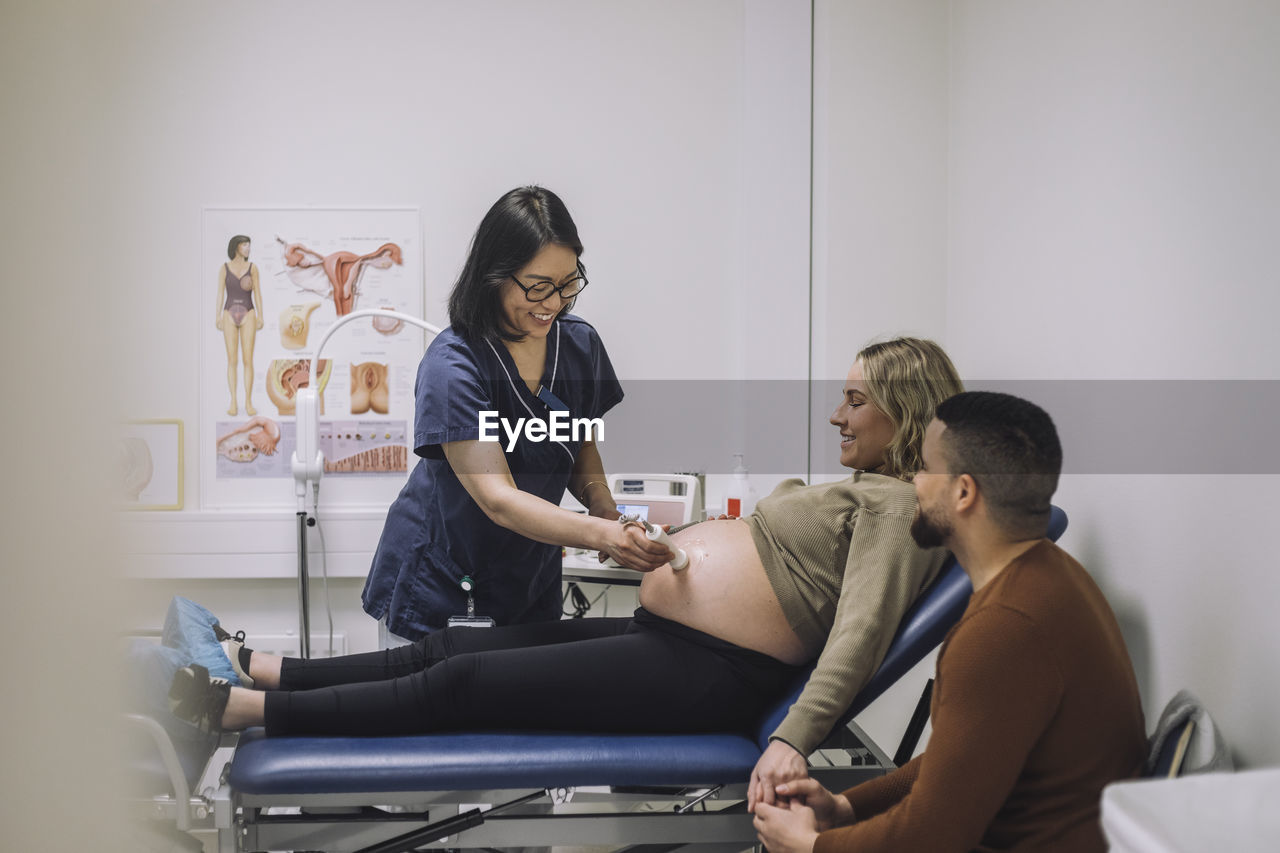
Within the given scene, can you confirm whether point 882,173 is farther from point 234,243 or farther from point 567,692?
point 234,243

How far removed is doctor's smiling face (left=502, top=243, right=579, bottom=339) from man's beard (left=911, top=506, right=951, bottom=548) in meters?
0.90

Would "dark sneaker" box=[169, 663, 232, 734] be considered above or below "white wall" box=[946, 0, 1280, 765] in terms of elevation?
below

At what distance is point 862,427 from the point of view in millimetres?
1606

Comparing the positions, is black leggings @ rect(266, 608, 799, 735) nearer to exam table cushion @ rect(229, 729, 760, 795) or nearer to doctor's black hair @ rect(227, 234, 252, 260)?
exam table cushion @ rect(229, 729, 760, 795)

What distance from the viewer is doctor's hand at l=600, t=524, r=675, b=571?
142 centimetres

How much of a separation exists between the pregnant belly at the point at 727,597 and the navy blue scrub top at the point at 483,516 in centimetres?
38

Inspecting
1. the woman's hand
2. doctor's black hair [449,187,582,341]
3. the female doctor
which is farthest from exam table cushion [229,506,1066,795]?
doctor's black hair [449,187,582,341]

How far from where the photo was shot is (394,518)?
185cm

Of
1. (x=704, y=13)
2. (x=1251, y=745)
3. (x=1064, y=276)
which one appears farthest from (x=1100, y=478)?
(x=704, y=13)

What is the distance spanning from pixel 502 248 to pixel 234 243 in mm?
1240

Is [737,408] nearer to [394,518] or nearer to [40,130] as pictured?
[394,518]

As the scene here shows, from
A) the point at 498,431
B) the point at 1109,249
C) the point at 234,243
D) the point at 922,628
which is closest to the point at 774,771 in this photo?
the point at 922,628

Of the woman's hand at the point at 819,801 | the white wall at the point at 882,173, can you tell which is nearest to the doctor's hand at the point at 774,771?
the woman's hand at the point at 819,801

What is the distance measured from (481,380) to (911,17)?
5.16ft
